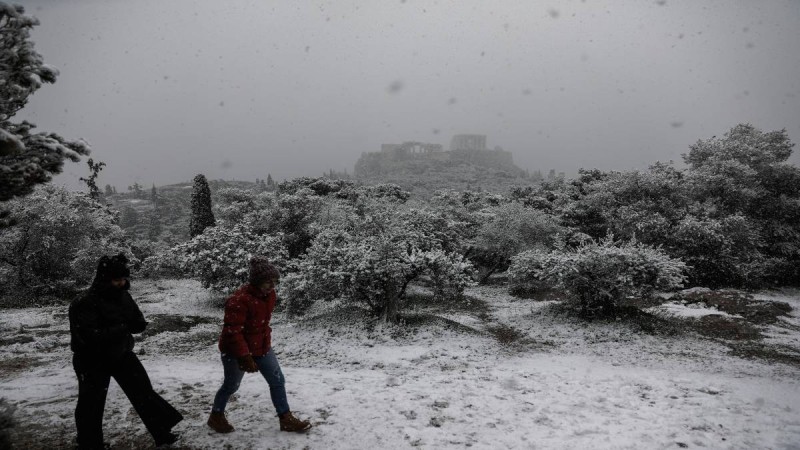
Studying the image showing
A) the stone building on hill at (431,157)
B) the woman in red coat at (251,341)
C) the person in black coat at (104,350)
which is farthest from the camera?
the stone building on hill at (431,157)

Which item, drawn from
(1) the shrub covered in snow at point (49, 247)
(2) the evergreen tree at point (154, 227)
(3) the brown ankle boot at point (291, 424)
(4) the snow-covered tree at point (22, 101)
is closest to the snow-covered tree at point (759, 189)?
(3) the brown ankle boot at point (291, 424)

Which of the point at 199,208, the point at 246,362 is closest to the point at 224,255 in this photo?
the point at 246,362

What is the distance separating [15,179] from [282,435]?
4.05 metres

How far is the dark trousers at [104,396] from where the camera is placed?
4090 millimetres

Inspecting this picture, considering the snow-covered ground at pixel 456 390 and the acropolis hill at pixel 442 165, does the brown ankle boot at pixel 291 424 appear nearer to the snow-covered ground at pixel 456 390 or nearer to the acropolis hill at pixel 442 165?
the snow-covered ground at pixel 456 390

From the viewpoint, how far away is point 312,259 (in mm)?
12195

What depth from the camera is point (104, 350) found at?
13.4 feet

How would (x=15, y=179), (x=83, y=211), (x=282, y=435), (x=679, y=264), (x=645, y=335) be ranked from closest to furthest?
(x=15, y=179)
(x=282, y=435)
(x=645, y=335)
(x=679, y=264)
(x=83, y=211)

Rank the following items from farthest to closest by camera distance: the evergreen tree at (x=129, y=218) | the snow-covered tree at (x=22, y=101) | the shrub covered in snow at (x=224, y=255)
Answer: the evergreen tree at (x=129, y=218) → the shrub covered in snow at (x=224, y=255) → the snow-covered tree at (x=22, y=101)

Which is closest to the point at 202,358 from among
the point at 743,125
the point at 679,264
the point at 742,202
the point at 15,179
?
the point at 15,179

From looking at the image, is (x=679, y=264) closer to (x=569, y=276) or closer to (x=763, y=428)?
(x=569, y=276)

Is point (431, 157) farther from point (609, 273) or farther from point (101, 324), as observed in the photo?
point (101, 324)

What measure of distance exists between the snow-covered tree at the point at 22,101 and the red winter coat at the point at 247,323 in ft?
7.60

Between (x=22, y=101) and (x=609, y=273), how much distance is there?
1316 centimetres
